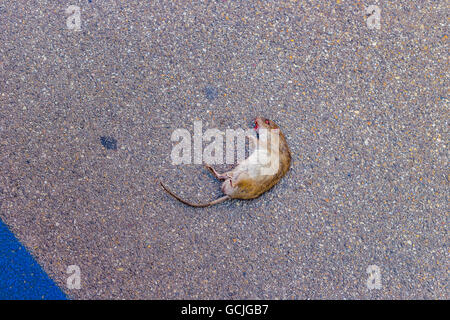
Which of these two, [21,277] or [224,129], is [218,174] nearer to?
[224,129]

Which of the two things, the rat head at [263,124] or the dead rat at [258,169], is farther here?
the rat head at [263,124]

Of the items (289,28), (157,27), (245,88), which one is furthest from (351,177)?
(157,27)

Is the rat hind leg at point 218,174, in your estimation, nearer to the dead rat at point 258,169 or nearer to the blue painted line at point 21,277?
the dead rat at point 258,169

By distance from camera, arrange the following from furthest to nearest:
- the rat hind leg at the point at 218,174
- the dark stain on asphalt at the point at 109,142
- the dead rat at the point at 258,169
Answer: the dark stain on asphalt at the point at 109,142
the rat hind leg at the point at 218,174
the dead rat at the point at 258,169

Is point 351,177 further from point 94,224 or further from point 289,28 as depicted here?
point 94,224

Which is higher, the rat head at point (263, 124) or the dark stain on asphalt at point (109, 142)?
the rat head at point (263, 124)

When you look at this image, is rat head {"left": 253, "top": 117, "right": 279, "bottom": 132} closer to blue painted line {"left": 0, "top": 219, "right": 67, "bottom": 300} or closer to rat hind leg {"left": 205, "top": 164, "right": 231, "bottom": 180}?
rat hind leg {"left": 205, "top": 164, "right": 231, "bottom": 180}

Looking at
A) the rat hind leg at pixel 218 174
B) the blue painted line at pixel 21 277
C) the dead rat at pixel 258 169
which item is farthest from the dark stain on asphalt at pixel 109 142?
the blue painted line at pixel 21 277
